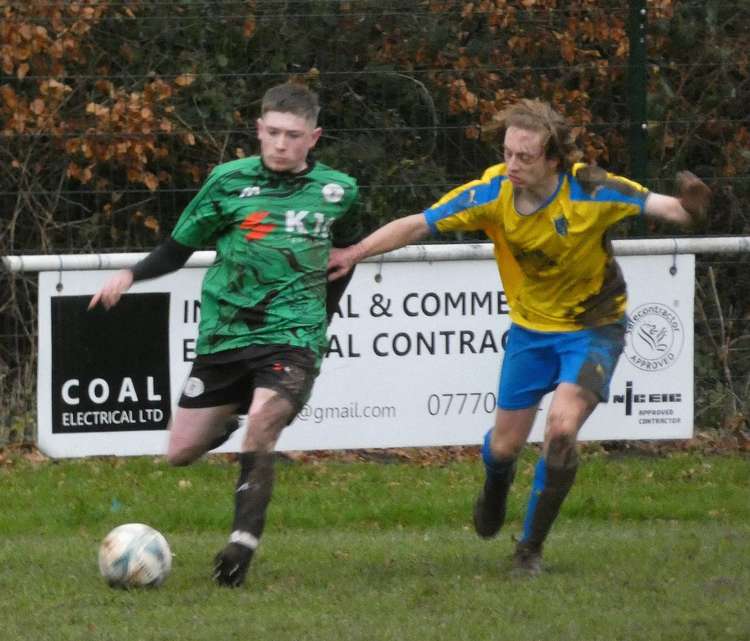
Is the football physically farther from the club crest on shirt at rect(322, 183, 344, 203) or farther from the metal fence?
the metal fence

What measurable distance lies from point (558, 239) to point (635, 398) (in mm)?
3471

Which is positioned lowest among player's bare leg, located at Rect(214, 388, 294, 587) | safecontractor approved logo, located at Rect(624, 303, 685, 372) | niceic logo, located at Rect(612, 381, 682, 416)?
niceic logo, located at Rect(612, 381, 682, 416)

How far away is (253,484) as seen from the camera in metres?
6.27

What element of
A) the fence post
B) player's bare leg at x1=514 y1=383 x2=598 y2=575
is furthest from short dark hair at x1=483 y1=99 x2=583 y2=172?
the fence post

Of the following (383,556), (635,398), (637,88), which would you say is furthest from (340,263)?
(637,88)

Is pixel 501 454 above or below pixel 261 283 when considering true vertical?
below

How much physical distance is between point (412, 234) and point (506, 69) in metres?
3.91

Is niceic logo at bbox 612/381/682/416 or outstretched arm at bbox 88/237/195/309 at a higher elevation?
outstretched arm at bbox 88/237/195/309

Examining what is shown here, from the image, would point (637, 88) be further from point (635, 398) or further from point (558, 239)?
point (558, 239)

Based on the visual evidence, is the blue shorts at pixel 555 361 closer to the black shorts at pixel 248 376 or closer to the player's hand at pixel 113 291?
the black shorts at pixel 248 376

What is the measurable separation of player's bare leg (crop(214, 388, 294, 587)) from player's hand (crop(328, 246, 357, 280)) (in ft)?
2.09

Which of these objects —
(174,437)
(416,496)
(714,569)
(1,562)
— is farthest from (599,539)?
(1,562)

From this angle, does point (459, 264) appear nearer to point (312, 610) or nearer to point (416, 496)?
point (416, 496)

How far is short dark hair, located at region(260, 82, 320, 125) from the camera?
6.43 metres
